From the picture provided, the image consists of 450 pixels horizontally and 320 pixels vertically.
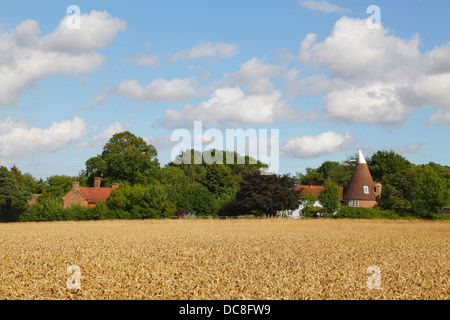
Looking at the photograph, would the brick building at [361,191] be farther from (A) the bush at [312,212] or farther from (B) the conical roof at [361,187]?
(A) the bush at [312,212]

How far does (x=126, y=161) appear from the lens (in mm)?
83188

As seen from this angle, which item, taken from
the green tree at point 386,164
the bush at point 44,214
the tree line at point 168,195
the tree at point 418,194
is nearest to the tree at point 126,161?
the tree line at point 168,195

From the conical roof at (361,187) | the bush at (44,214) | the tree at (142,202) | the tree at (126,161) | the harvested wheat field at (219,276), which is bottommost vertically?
the harvested wheat field at (219,276)

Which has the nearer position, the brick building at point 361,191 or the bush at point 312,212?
the bush at point 312,212

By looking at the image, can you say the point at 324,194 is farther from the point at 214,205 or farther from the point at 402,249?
the point at 402,249

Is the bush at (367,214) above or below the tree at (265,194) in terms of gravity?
below

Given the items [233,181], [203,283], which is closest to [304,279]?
[203,283]

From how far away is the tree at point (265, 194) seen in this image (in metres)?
67.5

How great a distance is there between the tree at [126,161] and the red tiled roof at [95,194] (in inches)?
196

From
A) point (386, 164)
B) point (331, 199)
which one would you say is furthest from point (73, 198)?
point (386, 164)

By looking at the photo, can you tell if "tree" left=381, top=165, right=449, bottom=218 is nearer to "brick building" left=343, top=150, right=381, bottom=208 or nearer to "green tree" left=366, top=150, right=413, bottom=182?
"brick building" left=343, top=150, right=381, bottom=208

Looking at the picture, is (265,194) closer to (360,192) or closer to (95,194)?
(360,192)

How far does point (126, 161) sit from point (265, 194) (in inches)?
1073

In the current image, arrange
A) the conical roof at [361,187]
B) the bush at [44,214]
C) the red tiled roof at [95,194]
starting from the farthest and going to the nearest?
1. the red tiled roof at [95,194]
2. the conical roof at [361,187]
3. the bush at [44,214]
